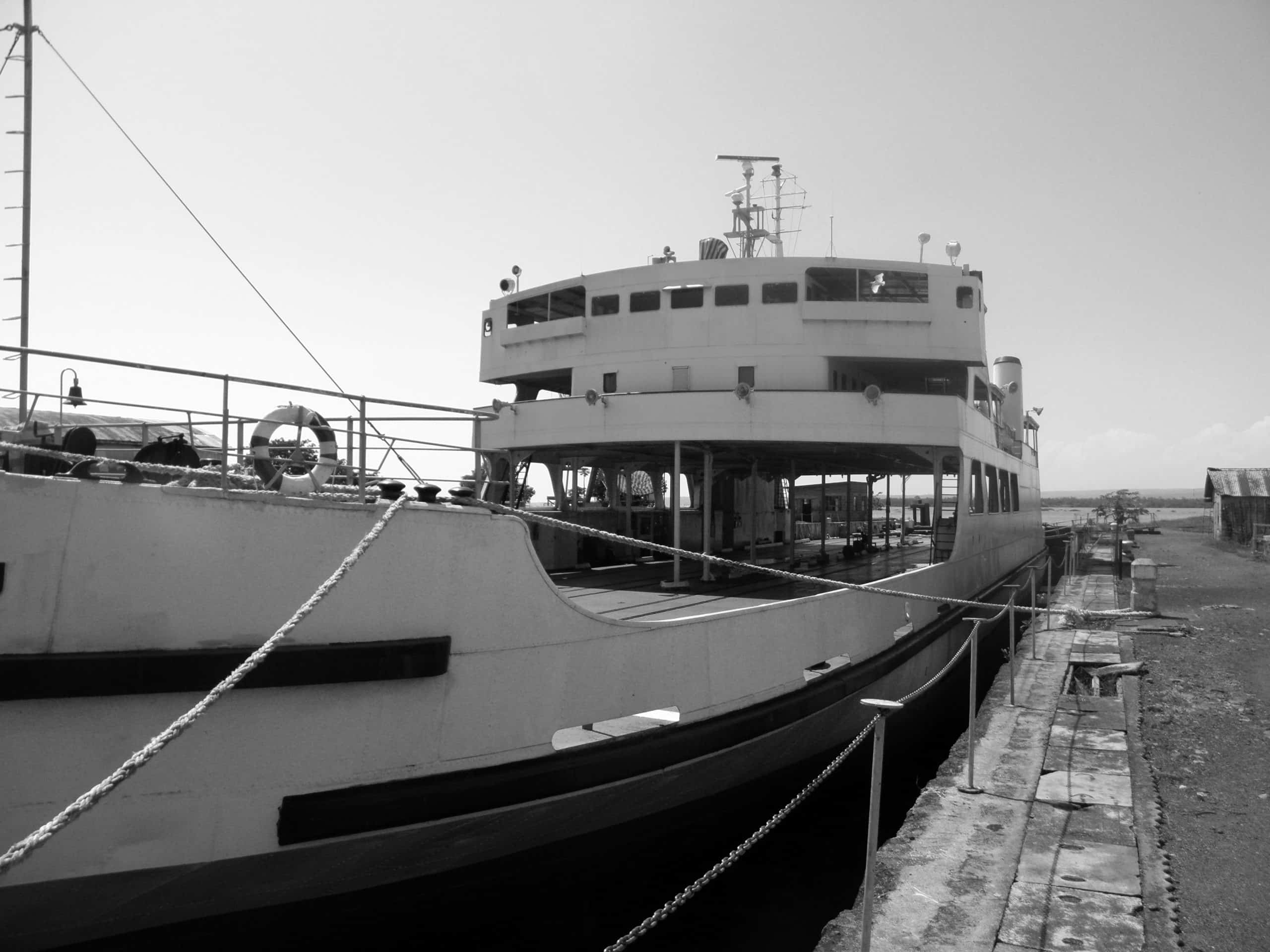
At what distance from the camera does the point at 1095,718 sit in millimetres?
7824

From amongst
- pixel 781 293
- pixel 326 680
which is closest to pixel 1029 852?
pixel 326 680

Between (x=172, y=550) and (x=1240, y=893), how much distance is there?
18.6 ft

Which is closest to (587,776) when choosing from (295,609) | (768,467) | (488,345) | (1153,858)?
(295,609)

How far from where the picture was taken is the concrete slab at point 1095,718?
752 centimetres

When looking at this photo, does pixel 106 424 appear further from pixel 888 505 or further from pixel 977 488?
pixel 888 505

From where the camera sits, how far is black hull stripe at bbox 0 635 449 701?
12.3ft

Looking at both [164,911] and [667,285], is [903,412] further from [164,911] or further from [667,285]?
[164,911]

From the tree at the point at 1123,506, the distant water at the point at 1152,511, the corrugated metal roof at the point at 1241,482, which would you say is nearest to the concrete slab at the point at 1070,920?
the corrugated metal roof at the point at 1241,482

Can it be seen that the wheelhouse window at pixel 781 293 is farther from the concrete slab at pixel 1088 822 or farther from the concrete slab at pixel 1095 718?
the concrete slab at pixel 1088 822

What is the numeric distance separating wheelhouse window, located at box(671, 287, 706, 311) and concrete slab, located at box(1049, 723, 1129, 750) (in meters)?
6.73

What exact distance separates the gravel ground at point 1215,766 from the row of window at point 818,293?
5.31 m

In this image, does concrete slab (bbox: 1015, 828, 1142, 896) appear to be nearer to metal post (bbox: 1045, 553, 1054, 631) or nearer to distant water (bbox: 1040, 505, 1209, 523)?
metal post (bbox: 1045, 553, 1054, 631)

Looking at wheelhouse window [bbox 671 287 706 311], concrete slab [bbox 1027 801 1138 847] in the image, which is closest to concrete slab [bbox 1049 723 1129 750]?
concrete slab [bbox 1027 801 1138 847]

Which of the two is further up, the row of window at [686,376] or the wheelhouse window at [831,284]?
the wheelhouse window at [831,284]
